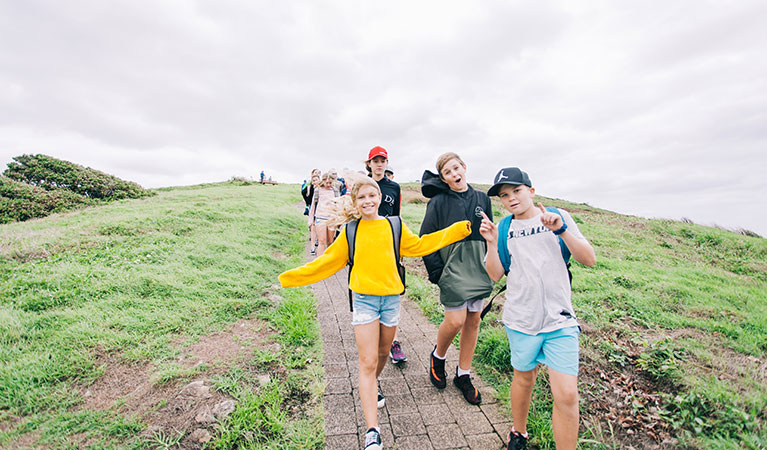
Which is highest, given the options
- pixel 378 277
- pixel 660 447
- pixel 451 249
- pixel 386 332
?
pixel 451 249

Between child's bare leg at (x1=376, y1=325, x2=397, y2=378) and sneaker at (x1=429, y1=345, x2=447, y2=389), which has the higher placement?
child's bare leg at (x1=376, y1=325, x2=397, y2=378)

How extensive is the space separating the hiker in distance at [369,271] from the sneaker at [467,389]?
0.94m

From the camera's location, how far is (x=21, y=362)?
11.1 feet

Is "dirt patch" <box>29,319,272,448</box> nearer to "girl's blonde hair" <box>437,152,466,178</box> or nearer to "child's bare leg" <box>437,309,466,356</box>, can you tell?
"child's bare leg" <box>437,309,466,356</box>

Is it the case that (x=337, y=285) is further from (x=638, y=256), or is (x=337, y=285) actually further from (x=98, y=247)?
(x=638, y=256)

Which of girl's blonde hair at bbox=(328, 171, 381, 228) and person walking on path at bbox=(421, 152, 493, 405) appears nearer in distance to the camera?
girl's blonde hair at bbox=(328, 171, 381, 228)

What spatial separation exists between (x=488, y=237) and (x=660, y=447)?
6.92 ft

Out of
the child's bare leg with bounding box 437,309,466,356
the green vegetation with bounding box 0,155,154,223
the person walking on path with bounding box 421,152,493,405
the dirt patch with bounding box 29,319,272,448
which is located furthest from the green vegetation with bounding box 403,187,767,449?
the green vegetation with bounding box 0,155,154,223

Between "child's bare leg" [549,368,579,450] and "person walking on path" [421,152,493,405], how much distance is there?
98 centimetres

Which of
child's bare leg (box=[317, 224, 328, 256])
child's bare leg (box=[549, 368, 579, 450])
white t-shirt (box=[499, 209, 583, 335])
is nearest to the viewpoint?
child's bare leg (box=[549, 368, 579, 450])

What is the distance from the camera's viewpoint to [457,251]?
3.07 m

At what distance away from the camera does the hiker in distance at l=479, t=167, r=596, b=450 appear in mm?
2102

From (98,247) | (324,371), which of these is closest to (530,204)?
(324,371)

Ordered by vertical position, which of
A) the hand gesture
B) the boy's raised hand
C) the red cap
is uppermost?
the red cap
